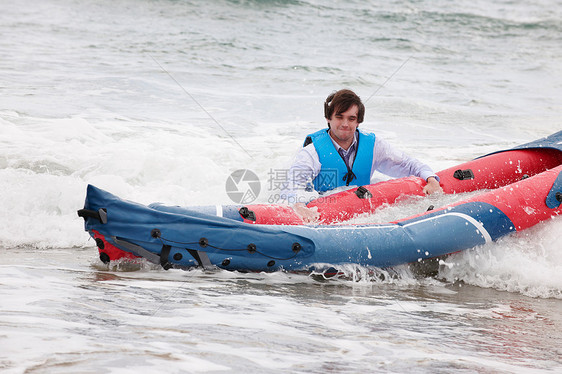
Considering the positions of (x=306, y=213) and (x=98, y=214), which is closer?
(x=98, y=214)

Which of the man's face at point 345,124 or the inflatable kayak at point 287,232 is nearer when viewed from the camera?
the inflatable kayak at point 287,232

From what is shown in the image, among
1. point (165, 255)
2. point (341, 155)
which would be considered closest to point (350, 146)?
point (341, 155)

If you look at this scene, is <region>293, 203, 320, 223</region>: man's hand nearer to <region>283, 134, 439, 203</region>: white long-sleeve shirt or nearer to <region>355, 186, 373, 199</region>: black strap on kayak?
<region>283, 134, 439, 203</region>: white long-sleeve shirt

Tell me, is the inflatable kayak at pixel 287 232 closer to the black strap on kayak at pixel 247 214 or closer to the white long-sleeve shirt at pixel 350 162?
the black strap on kayak at pixel 247 214

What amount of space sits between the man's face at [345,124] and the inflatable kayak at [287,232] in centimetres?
78

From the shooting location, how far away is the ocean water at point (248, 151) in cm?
240

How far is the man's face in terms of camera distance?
4.45 metres

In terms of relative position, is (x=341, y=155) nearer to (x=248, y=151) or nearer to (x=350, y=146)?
(x=350, y=146)

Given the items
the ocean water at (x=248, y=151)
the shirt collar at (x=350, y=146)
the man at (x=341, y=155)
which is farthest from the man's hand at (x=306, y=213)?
the shirt collar at (x=350, y=146)

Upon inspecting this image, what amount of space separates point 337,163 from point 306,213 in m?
0.54

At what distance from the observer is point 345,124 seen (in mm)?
4465

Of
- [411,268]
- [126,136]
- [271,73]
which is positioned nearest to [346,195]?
[411,268]

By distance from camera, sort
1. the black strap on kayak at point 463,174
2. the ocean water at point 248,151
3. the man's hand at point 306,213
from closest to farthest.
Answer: the ocean water at point 248,151 < the man's hand at point 306,213 < the black strap on kayak at point 463,174

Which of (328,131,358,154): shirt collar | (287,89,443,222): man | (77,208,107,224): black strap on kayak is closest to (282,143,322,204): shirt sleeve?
(287,89,443,222): man
